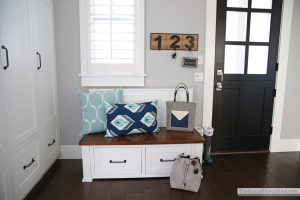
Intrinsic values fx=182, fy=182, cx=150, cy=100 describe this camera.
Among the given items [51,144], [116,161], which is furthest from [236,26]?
[51,144]

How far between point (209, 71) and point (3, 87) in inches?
83.1

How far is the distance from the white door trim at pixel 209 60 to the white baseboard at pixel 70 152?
1685 mm

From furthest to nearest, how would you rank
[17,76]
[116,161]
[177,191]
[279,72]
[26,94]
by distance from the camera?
[279,72] → [116,161] → [177,191] → [26,94] → [17,76]

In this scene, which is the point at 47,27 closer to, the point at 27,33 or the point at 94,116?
the point at 27,33

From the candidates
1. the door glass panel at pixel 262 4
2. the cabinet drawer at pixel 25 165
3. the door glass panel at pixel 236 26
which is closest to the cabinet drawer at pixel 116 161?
the cabinet drawer at pixel 25 165

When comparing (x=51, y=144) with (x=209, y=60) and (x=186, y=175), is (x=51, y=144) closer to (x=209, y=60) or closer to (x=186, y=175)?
(x=186, y=175)

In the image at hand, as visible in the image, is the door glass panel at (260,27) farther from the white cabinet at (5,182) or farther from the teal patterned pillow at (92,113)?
the white cabinet at (5,182)

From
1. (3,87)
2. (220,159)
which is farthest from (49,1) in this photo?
(220,159)

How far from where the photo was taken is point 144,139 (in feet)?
6.15

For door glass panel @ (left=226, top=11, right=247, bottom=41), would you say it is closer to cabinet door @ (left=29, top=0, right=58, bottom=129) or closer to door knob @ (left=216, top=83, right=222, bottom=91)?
door knob @ (left=216, top=83, right=222, bottom=91)

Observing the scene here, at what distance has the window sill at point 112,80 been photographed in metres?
2.22

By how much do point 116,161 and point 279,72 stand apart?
2394 mm

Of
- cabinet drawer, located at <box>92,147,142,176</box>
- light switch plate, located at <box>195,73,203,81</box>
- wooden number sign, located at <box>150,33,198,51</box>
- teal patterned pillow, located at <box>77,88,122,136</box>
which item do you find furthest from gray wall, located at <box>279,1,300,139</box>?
teal patterned pillow, located at <box>77,88,122,136</box>

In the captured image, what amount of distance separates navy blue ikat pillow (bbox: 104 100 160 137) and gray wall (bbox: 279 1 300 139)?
1975 mm
